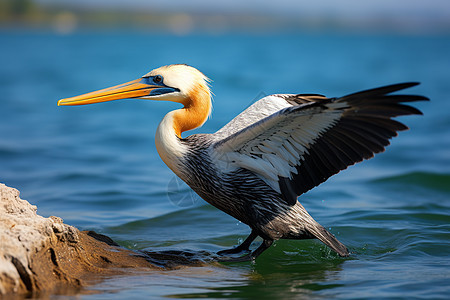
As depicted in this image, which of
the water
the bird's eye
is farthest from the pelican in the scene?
the water

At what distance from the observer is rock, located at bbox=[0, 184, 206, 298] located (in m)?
3.84

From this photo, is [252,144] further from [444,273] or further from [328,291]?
[444,273]

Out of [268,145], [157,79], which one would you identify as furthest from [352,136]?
[157,79]

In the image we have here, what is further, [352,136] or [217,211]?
[217,211]

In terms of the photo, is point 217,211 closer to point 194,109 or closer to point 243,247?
point 243,247

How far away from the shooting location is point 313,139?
4.79m

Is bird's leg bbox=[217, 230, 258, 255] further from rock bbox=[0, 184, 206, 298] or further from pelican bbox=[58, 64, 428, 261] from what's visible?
rock bbox=[0, 184, 206, 298]

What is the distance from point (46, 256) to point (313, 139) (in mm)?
2126

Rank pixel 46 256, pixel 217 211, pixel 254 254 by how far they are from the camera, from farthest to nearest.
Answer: pixel 217 211
pixel 254 254
pixel 46 256

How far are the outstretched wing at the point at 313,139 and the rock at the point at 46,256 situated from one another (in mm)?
1047

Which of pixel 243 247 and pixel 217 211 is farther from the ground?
pixel 217 211

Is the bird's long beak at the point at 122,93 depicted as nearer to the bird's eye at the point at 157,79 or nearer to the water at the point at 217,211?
the bird's eye at the point at 157,79

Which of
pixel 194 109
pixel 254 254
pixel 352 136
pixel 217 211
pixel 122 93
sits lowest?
pixel 254 254

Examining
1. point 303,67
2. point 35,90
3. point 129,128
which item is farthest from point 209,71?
point 129,128
